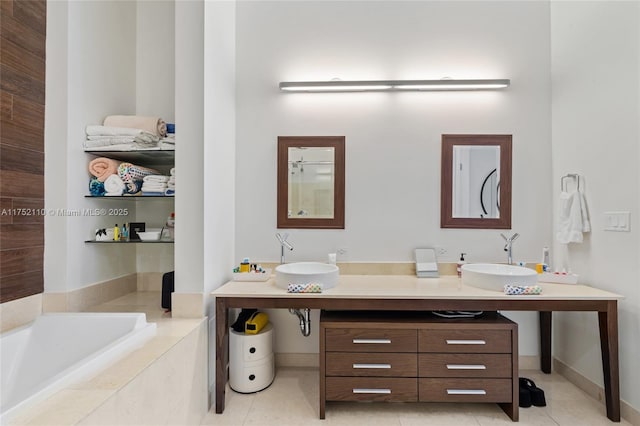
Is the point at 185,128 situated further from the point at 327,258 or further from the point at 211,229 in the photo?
the point at 327,258

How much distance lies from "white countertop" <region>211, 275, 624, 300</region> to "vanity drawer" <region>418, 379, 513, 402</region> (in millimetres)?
504

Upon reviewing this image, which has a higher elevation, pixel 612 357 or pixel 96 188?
pixel 96 188

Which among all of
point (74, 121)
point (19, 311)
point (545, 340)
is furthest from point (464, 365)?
point (74, 121)

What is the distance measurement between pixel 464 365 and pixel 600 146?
64.1 inches

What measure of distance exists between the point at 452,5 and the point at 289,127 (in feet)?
5.27

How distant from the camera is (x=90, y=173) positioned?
79.4 inches

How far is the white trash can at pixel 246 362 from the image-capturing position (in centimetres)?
207

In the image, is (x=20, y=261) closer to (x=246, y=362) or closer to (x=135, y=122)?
(x=135, y=122)

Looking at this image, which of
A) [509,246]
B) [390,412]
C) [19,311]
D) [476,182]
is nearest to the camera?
[19,311]

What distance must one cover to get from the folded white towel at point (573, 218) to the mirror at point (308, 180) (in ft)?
5.21

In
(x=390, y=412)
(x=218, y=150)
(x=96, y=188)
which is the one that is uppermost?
(x=218, y=150)

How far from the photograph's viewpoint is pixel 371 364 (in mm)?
1854

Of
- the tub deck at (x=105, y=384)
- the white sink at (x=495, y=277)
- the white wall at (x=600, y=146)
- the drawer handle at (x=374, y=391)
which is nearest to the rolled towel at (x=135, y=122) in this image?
the tub deck at (x=105, y=384)

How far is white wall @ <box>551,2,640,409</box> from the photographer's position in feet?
5.83
